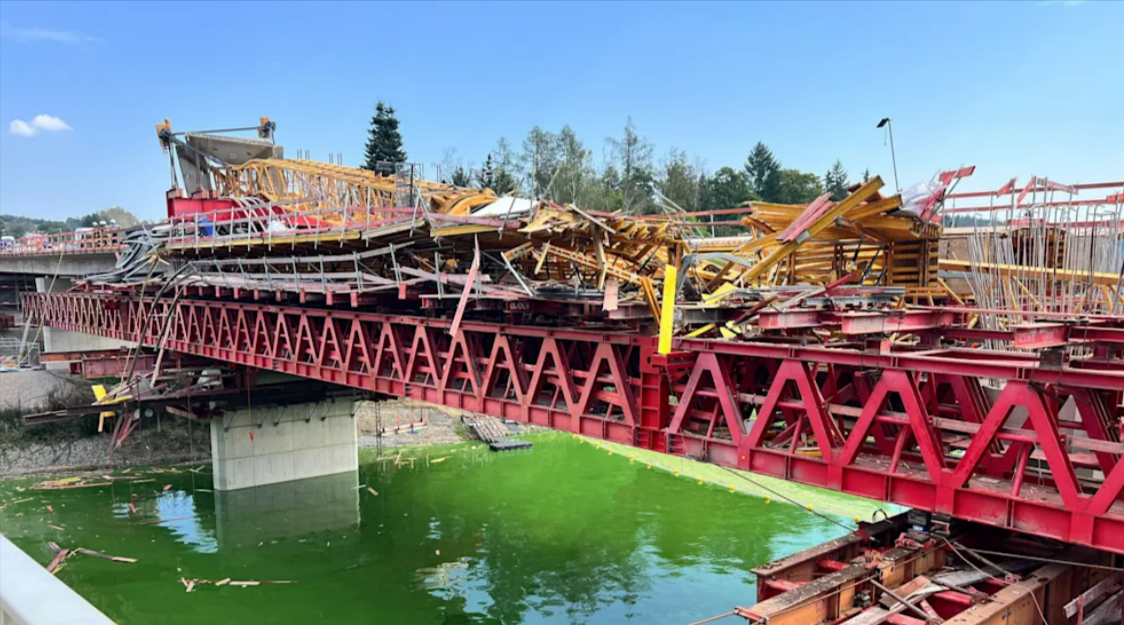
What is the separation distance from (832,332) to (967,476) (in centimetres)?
449

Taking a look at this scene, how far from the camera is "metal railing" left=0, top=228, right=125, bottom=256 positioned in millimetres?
35822

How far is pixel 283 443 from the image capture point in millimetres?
31297

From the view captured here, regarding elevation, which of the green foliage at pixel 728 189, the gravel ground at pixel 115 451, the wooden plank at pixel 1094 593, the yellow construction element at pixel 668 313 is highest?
the green foliage at pixel 728 189

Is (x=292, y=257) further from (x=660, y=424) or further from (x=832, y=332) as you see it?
(x=832, y=332)

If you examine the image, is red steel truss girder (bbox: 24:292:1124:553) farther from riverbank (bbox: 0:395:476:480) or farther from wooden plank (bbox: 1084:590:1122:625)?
riverbank (bbox: 0:395:476:480)

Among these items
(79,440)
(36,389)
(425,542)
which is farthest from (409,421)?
(36,389)

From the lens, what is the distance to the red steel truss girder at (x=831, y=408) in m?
7.62

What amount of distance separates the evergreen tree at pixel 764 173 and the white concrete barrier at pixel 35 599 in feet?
208

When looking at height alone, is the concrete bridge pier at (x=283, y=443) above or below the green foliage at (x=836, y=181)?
below

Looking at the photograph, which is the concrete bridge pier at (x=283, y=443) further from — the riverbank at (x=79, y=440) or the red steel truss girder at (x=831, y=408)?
the red steel truss girder at (x=831, y=408)

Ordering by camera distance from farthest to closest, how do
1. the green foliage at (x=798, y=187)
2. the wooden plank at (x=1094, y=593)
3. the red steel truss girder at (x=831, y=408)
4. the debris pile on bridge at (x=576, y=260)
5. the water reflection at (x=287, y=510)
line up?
the green foliage at (x=798, y=187), the water reflection at (x=287, y=510), the debris pile on bridge at (x=576, y=260), the wooden plank at (x=1094, y=593), the red steel truss girder at (x=831, y=408)

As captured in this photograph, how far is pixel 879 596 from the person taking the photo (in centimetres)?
887

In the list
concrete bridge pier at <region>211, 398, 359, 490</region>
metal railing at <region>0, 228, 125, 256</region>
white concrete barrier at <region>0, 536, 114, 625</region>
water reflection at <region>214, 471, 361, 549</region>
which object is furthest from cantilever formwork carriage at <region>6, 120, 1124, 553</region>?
metal railing at <region>0, 228, 125, 256</region>

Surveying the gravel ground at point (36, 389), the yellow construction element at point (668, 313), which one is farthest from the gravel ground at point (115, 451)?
the yellow construction element at point (668, 313)
